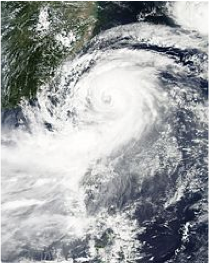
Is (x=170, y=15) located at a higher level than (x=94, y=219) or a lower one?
higher

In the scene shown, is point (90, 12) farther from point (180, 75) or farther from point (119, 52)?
point (180, 75)

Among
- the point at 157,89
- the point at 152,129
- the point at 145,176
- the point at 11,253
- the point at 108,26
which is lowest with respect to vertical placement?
the point at 11,253

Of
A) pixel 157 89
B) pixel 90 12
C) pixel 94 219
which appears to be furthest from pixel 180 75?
pixel 94 219

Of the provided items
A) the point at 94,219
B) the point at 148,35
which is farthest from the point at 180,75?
the point at 94,219

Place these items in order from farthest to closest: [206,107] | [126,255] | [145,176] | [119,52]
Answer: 1. [119,52]
2. [206,107]
3. [145,176]
4. [126,255]

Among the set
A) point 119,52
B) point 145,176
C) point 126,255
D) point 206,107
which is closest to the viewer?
point 126,255

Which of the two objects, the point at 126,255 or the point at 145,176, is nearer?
the point at 126,255
